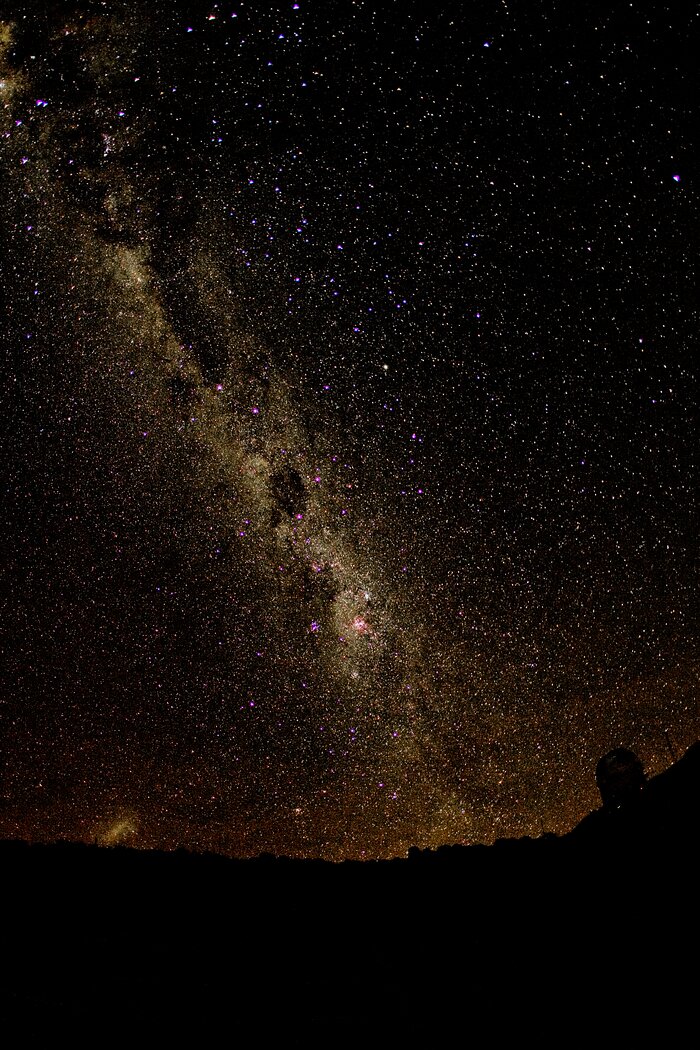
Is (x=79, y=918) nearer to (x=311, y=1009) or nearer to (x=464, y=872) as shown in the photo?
(x=311, y=1009)

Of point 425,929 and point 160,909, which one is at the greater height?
point 160,909

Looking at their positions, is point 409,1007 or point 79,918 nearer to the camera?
point 409,1007

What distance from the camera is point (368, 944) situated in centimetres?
522

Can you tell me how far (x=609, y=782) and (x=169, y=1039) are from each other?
7.03m

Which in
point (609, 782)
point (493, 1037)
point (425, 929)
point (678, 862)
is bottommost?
point (493, 1037)

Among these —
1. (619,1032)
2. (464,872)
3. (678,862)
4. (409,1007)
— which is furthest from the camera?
(464,872)

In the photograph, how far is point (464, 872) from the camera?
6.17m

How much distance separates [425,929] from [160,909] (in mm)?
2419

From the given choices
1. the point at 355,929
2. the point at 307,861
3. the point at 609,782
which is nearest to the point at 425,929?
the point at 355,929

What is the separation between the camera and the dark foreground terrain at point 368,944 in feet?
13.6

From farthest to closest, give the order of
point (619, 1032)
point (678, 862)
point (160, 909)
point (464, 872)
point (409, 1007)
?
point (464, 872) < point (160, 909) < point (678, 862) < point (409, 1007) < point (619, 1032)

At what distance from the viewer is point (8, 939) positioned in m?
4.76

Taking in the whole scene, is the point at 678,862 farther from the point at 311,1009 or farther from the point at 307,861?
the point at 307,861

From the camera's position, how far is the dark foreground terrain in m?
4.14
